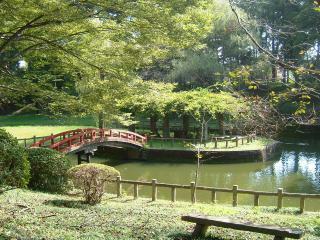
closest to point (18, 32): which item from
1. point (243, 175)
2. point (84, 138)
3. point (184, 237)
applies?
point (184, 237)

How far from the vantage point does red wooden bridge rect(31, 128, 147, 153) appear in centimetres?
2062

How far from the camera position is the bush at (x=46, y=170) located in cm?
1287

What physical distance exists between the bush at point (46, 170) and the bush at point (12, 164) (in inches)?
34.7

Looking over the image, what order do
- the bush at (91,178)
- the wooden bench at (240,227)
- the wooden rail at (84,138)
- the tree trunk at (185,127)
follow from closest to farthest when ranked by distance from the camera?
the wooden bench at (240,227) → the bush at (91,178) → the wooden rail at (84,138) → the tree trunk at (185,127)

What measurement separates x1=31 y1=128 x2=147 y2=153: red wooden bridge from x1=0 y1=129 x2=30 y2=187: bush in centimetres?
752

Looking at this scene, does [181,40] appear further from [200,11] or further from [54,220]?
[54,220]

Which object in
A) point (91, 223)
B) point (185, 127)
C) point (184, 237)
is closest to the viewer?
point (184, 237)

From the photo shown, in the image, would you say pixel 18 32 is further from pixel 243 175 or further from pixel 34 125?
pixel 34 125

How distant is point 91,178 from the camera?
10.6 m

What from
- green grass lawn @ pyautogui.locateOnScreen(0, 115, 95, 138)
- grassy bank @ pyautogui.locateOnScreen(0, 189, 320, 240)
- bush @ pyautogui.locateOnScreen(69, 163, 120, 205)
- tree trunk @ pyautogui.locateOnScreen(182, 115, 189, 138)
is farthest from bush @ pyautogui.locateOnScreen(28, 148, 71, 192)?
green grass lawn @ pyautogui.locateOnScreen(0, 115, 95, 138)

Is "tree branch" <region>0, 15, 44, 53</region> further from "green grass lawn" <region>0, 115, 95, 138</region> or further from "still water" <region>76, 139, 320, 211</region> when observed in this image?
"green grass lawn" <region>0, 115, 95, 138</region>

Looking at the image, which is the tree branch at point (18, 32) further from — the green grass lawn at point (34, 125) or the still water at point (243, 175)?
the green grass lawn at point (34, 125)

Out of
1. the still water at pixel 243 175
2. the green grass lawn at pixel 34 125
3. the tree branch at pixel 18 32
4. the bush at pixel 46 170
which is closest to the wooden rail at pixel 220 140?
the still water at pixel 243 175

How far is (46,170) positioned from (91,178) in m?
2.89
